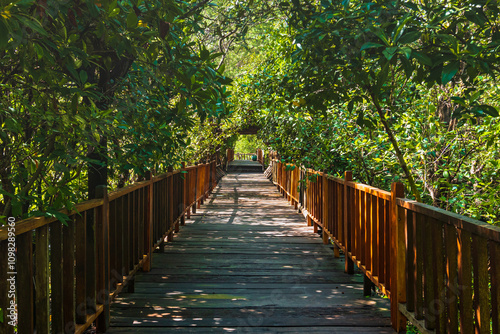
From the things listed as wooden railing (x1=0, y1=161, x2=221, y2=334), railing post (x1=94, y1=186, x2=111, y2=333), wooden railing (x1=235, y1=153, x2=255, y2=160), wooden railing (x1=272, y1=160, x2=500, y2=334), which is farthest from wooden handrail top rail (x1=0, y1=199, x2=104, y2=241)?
wooden railing (x1=235, y1=153, x2=255, y2=160)

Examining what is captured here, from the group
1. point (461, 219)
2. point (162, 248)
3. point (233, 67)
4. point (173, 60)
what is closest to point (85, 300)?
point (173, 60)

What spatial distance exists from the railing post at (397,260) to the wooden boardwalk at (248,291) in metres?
0.18

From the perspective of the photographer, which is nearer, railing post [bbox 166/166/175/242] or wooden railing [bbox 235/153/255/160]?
railing post [bbox 166/166/175/242]

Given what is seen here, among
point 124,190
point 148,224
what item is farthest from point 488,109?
point 148,224

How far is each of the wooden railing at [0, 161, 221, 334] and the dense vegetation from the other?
24 centimetres

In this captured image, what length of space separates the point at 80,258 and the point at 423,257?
2.38 m

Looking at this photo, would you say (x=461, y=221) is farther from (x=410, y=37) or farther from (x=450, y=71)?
(x=410, y=37)

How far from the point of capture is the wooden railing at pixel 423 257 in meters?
2.17

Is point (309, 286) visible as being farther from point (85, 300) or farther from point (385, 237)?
point (85, 300)

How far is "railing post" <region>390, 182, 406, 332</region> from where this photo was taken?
340cm

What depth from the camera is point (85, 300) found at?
2941 millimetres

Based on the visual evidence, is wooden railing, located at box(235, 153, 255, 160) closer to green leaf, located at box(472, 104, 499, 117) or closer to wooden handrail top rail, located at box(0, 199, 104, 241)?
green leaf, located at box(472, 104, 499, 117)

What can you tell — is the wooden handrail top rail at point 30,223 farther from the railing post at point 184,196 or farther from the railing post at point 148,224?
the railing post at point 184,196

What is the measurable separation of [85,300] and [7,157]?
4.12 ft
